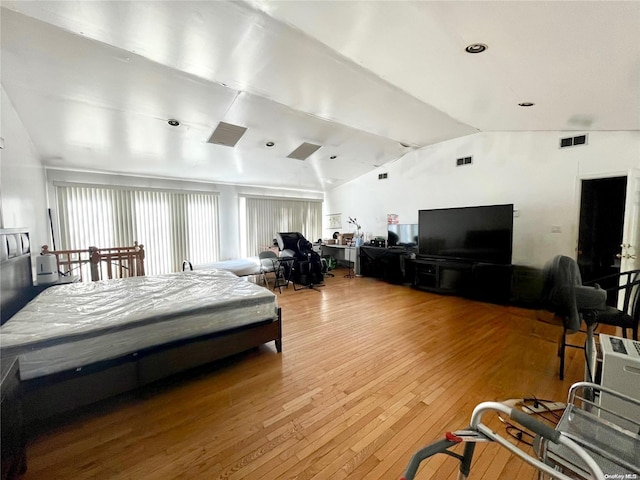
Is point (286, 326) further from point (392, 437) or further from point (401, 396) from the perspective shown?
point (392, 437)

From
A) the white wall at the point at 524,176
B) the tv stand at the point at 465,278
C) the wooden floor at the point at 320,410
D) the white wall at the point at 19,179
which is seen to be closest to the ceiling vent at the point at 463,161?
the white wall at the point at 524,176

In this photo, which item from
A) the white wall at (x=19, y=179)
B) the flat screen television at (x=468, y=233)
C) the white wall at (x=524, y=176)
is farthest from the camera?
the flat screen television at (x=468, y=233)

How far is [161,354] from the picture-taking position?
2045 mm

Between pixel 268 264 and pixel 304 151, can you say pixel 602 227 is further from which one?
pixel 268 264

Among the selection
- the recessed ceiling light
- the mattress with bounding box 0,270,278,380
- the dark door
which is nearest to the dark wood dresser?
the mattress with bounding box 0,270,278,380

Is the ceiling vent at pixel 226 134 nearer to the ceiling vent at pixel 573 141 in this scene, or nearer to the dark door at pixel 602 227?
the ceiling vent at pixel 573 141

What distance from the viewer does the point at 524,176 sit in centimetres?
424

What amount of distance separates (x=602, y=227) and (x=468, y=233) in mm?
1955

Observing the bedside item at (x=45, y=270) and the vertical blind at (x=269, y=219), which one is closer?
the bedside item at (x=45, y=270)

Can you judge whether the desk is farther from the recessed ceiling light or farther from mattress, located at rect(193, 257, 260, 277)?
the recessed ceiling light

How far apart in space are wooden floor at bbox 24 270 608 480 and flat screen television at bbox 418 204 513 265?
1.38m

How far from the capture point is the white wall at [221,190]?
4727 mm

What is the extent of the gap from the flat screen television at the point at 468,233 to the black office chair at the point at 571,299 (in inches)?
81.2

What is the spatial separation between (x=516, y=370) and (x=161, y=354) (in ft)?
10.4
